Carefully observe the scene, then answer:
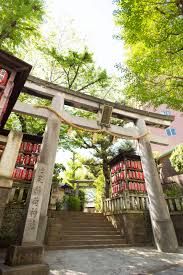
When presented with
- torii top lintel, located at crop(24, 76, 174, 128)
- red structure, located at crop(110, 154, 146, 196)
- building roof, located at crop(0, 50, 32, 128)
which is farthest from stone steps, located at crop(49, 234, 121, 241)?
building roof, located at crop(0, 50, 32, 128)

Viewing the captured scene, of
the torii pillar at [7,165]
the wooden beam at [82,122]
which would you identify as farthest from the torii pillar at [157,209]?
the torii pillar at [7,165]

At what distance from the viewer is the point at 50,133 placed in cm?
697

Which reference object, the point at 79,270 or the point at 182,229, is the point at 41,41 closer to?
the point at 79,270

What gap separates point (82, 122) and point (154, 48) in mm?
5219

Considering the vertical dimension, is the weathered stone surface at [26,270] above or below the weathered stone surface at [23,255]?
below

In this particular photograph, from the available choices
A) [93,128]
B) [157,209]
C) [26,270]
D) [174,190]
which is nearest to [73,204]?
[174,190]

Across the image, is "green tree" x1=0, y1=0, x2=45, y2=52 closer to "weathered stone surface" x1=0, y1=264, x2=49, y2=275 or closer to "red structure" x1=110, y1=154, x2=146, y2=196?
"weathered stone surface" x1=0, y1=264, x2=49, y2=275

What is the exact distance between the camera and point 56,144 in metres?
6.91

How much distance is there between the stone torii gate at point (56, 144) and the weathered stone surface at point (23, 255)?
0.02 m

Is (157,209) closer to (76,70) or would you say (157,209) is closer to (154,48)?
(154,48)

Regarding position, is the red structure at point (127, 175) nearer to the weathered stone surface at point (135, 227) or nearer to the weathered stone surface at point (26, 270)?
the weathered stone surface at point (135, 227)

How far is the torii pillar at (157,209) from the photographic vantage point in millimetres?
7078

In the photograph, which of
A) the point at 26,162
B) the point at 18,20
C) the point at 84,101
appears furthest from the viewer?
the point at 26,162

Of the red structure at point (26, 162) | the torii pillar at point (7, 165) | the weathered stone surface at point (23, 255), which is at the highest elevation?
the red structure at point (26, 162)
